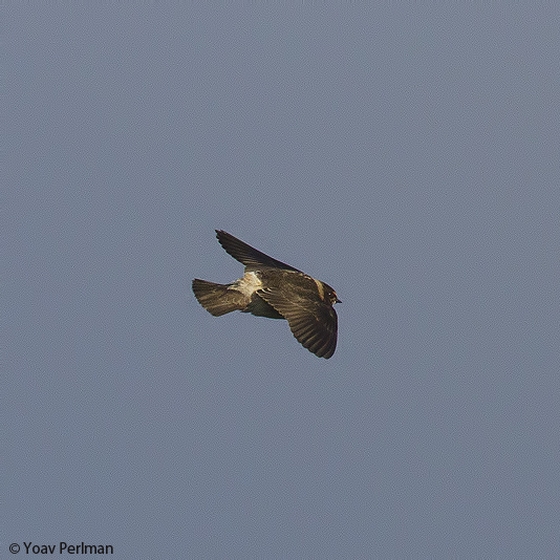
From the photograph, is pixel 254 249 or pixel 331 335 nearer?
pixel 331 335

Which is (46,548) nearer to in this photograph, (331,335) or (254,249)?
(331,335)

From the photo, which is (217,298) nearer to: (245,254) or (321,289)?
(321,289)

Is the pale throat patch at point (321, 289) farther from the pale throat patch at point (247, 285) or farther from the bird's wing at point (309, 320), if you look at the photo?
the pale throat patch at point (247, 285)

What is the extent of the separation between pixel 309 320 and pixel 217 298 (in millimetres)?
1199

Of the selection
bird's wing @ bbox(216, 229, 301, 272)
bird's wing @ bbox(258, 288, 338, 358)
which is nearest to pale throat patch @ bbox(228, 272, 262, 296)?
bird's wing @ bbox(258, 288, 338, 358)

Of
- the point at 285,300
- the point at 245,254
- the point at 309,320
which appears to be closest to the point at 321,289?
the point at 285,300

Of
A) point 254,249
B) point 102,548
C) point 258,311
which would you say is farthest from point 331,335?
point 102,548

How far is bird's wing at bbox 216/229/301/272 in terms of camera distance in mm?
15031

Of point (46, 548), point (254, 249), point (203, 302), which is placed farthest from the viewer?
point (254, 249)

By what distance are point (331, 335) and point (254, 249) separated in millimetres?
2475

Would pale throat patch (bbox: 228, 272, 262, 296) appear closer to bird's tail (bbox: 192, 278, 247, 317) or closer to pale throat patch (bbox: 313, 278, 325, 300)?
bird's tail (bbox: 192, 278, 247, 317)

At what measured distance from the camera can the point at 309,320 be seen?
13406 millimetres

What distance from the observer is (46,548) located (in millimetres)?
Result: 12578

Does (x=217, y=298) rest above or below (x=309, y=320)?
above
